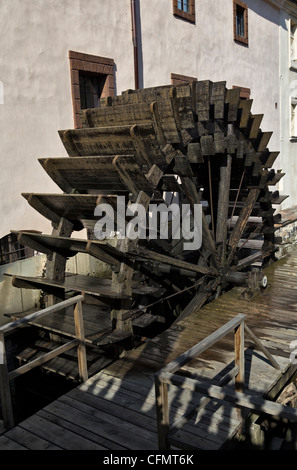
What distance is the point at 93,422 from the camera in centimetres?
310

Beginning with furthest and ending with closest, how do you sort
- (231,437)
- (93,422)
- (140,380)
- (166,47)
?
(166,47)
(140,380)
(93,422)
(231,437)

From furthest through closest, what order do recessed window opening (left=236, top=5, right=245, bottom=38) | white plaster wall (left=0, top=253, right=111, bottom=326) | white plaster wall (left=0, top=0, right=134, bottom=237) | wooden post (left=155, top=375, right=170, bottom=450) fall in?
recessed window opening (left=236, top=5, right=245, bottom=38) → white plaster wall (left=0, top=0, right=134, bottom=237) → white plaster wall (left=0, top=253, right=111, bottom=326) → wooden post (left=155, top=375, right=170, bottom=450)

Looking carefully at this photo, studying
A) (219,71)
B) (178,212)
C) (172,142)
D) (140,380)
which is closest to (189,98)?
(172,142)

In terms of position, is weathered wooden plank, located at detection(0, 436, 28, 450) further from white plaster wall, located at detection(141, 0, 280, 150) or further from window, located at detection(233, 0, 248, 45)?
window, located at detection(233, 0, 248, 45)

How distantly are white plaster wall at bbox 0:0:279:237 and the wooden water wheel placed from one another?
105 centimetres

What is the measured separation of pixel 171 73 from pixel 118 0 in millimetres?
1797

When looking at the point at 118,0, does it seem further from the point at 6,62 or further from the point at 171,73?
the point at 6,62

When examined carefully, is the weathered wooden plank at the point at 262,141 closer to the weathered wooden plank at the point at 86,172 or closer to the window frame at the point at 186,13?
the weathered wooden plank at the point at 86,172

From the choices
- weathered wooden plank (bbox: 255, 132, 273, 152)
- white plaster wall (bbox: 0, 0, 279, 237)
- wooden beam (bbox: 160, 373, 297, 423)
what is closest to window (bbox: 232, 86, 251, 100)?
white plaster wall (bbox: 0, 0, 279, 237)

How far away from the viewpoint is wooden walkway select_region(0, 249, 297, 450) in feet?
9.50

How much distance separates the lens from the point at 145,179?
14.5 ft

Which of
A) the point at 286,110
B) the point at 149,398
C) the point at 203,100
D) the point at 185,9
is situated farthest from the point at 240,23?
the point at 149,398

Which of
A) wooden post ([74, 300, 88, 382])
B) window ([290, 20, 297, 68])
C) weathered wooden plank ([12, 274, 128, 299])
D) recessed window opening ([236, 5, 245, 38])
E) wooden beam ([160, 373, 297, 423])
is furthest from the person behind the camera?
window ([290, 20, 297, 68])

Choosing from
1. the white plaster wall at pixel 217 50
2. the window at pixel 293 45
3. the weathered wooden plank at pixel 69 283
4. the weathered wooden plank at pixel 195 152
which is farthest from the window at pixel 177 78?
the window at pixel 293 45
